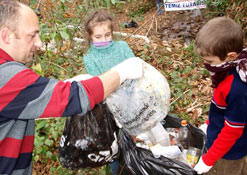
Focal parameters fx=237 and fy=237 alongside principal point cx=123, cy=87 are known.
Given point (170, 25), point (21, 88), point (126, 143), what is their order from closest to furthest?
1. point (21, 88)
2. point (126, 143)
3. point (170, 25)

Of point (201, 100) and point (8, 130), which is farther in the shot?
point (201, 100)

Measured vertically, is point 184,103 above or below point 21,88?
below

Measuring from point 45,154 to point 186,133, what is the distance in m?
1.62

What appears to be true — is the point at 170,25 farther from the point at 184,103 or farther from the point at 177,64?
the point at 184,103

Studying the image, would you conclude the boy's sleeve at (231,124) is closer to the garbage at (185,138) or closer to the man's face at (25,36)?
the garbage at (185,138)

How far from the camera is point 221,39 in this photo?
132 centimetres

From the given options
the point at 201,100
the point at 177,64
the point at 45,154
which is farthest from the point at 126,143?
the point at 177,64

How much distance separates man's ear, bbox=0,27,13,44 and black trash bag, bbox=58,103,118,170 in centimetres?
83

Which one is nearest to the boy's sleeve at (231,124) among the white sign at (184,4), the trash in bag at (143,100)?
the trash in bag at (143,100)

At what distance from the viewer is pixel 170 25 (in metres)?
5.25

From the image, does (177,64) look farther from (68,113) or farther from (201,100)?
(68,113)

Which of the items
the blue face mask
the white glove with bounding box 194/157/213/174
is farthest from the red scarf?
the blue face mask

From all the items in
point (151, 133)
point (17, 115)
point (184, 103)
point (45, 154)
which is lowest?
point (45, 154)

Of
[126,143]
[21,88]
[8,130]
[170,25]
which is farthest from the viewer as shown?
[170,25]
